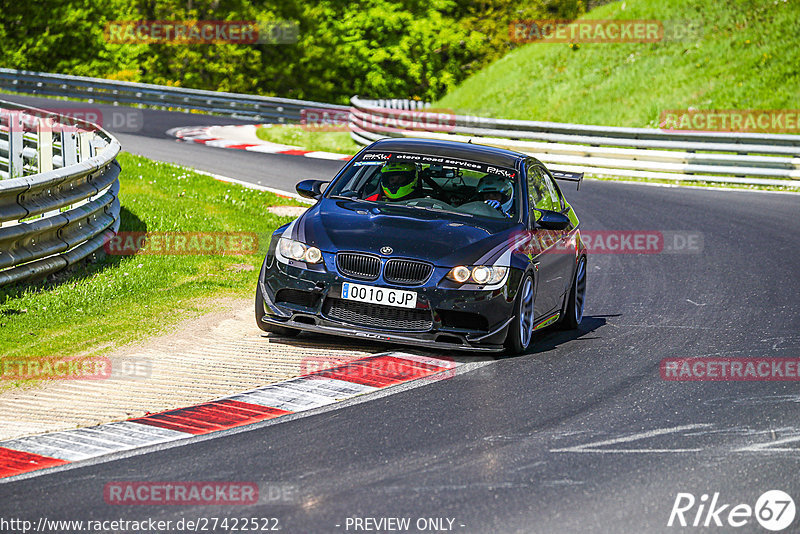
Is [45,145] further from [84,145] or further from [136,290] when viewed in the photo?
[136,290]

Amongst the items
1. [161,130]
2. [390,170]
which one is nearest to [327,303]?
[390,170]

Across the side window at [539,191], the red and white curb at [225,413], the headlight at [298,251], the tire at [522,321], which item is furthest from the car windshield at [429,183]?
the red and white curb at [225,413]

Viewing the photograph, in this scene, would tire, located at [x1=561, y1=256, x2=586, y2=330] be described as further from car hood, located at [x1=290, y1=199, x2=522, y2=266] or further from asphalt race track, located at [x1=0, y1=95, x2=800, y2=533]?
car hood, located at [x1=290, y1=199, x2=522, y2=266]

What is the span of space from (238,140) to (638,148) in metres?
10.2

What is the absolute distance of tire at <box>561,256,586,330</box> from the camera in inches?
391

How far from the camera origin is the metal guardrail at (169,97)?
36.4 meters

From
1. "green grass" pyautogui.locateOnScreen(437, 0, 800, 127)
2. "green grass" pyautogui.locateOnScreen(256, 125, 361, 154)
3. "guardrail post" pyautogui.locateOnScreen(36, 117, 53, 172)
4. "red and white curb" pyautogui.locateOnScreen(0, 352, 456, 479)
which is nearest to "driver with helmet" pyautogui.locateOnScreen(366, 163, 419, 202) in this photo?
"red and white curb" pyautogui.locateOnScreen(0, 352, 456, 479)

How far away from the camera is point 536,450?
237 inches

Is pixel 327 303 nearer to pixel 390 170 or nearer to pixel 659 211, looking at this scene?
pixel 390 170

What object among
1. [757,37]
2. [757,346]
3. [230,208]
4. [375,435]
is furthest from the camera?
[757,37]

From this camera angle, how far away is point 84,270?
11.0m

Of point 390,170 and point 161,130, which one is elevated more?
point 390,170

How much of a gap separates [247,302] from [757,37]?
88.7 feet

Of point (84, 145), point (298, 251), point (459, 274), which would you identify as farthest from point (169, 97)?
point (459, 274)
